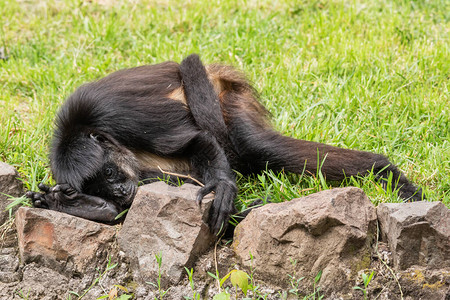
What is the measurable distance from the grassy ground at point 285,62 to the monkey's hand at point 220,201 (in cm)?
40

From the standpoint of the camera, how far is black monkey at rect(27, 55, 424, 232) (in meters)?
4.86

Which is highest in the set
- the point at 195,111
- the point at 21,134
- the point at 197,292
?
the point at 195,111

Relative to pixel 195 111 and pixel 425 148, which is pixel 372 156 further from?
pixel 195 111

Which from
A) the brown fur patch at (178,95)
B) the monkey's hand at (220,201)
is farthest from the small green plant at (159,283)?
the brown fur patch at (178,95)

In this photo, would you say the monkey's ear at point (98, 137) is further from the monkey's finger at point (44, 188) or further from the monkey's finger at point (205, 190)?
the monkey's finger at point (205, 190)

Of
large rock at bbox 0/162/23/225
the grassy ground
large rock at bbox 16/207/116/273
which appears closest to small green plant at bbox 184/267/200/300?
large rock at bbox 16/207/116/273

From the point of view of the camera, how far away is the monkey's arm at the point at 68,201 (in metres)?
4.74

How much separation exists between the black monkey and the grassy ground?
23 cm

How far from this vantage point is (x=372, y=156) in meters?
5.12

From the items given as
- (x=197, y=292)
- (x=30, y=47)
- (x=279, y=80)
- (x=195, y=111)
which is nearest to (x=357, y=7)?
(x=279, y=80)

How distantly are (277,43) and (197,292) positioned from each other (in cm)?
443

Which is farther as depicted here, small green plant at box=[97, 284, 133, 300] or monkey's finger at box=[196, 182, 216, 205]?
monkey's finger at box=[196, 182, 216, 205]

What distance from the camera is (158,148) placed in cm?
512

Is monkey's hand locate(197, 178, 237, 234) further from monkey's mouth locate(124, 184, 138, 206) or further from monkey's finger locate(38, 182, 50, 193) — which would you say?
monkey's finger locate(38, 182, 50, 193)
